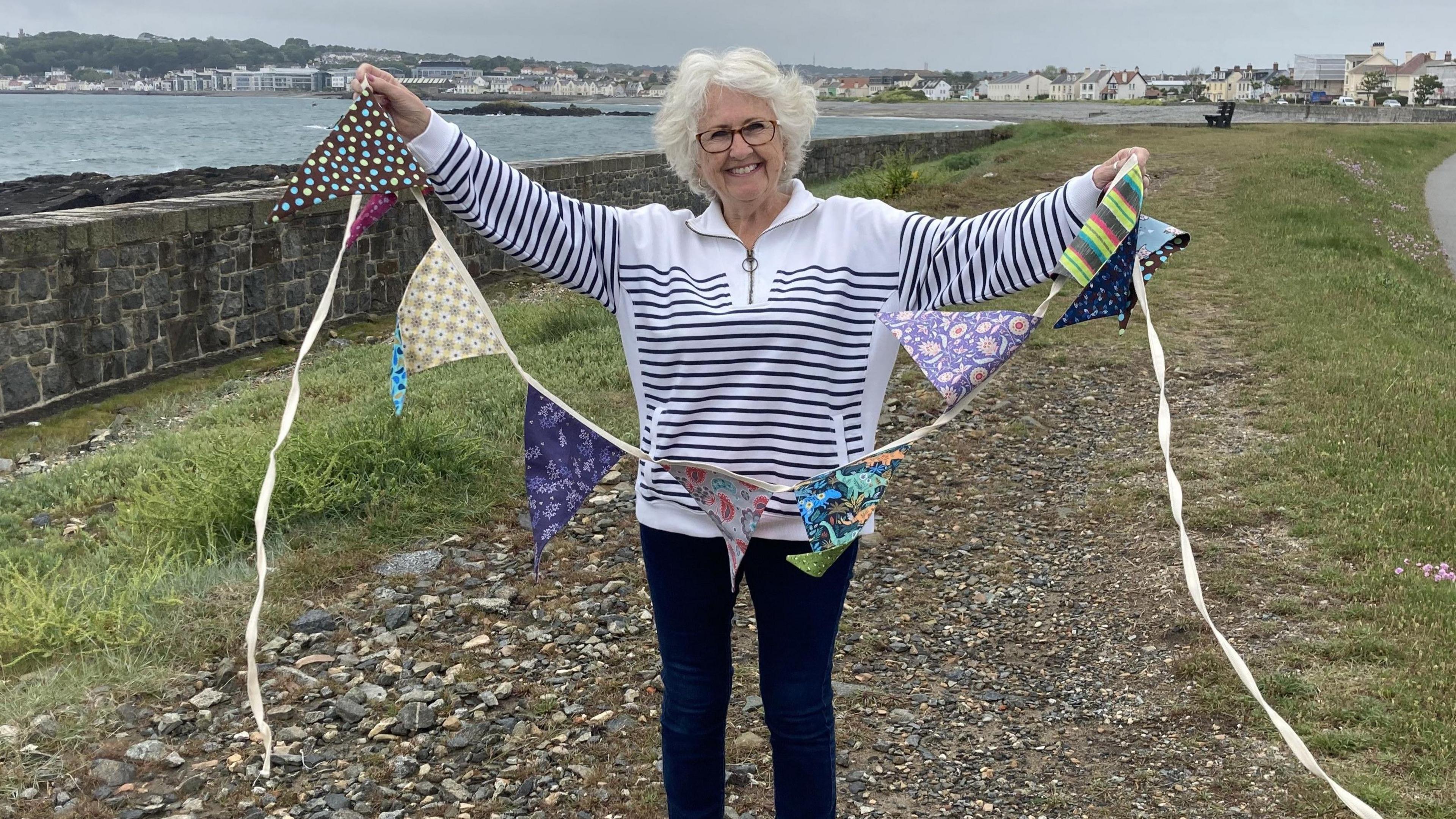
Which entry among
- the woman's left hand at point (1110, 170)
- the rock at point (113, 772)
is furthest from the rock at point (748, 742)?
the woman's left hand at point (1110, 170)

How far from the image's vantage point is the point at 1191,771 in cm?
350

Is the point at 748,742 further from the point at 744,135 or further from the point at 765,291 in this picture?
the point at 744,135

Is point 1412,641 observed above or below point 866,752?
above

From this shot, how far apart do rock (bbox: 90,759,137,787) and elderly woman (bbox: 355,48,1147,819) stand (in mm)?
1979

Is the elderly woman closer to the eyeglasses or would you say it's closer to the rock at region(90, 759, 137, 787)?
the eyeglasses

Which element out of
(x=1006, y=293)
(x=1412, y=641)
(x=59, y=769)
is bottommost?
(x=59, y=769)

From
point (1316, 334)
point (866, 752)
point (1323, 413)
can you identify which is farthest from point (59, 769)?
point (1316, 334)

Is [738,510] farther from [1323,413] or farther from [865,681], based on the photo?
[1323,413]

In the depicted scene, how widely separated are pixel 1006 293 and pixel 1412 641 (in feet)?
8.33

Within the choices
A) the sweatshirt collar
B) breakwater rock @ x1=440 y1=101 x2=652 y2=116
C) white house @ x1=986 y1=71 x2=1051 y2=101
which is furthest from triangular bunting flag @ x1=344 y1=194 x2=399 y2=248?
white house @ x1=986 y1=71 x2=1051 y2=101

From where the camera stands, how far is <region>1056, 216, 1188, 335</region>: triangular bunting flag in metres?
2.60

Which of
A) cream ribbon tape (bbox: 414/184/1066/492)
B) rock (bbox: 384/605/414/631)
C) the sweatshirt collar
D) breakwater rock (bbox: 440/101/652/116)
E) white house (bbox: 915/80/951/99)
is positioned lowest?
rock (bbox: 384/605/414/631)

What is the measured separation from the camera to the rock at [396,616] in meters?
4.64

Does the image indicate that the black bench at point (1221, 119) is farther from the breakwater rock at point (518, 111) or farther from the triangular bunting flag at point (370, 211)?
the breakwater rock at point (518, 111)
